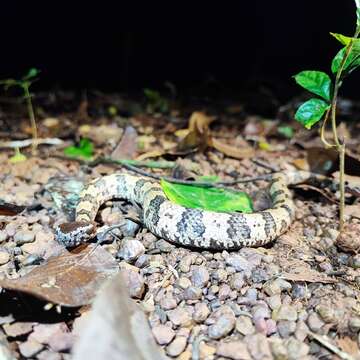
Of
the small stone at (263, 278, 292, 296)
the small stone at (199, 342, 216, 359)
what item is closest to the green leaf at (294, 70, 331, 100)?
the small stone at (263, 278, 292, 296)

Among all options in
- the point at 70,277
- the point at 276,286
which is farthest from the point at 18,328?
the point at 276,286

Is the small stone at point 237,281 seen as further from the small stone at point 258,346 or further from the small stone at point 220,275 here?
the small stone at point 258,346

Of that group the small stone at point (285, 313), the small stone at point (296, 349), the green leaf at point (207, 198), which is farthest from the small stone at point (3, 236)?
the small stone at point (296, 349)

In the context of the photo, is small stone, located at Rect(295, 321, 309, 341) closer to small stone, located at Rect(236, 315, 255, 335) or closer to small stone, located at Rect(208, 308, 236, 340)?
small stone, located at Rect(236, 315, 255, 335)

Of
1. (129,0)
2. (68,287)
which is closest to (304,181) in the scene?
(68,287)

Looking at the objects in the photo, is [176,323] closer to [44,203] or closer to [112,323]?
[112,323]

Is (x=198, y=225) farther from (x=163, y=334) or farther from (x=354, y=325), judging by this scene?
(x=354, y=325)
